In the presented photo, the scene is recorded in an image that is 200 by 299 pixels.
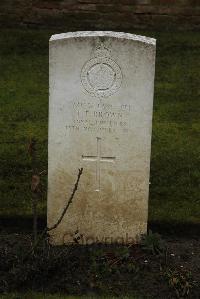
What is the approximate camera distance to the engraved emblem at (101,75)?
5.11 metres

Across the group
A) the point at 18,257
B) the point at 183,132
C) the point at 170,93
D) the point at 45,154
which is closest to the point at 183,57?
the point at 170,93

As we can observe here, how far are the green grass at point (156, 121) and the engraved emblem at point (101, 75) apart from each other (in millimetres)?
1344

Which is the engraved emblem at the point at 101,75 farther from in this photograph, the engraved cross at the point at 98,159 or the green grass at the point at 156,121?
the green grass at the point at 156,121

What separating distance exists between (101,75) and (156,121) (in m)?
3.26

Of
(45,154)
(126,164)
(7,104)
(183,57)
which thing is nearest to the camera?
(126,164)

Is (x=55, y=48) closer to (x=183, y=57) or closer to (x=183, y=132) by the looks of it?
(x=183, y=132)

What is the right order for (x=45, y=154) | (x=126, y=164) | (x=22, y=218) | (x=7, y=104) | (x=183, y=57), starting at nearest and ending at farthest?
(x=126, y=164) → (x=22, y=218) → (x=45, y=154) → (x=7, y=104) → (x=183, y=57)

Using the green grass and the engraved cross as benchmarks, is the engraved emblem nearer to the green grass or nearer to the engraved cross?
the engraved cross

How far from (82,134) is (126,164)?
0.39 meters

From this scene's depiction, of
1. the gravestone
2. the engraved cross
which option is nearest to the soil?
the gravestone

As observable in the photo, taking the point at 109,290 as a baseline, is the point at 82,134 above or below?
above

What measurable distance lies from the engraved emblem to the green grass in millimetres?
1344

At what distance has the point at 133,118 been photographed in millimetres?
5184

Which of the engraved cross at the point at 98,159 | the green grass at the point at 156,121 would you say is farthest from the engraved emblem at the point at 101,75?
the green grass at the point at 156,121
